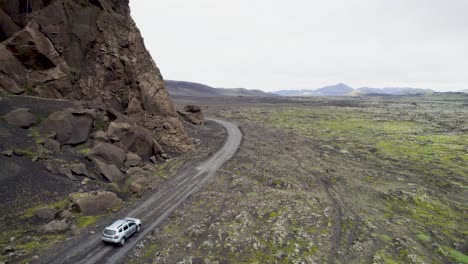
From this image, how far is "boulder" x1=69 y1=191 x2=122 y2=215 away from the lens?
28953 millimetres

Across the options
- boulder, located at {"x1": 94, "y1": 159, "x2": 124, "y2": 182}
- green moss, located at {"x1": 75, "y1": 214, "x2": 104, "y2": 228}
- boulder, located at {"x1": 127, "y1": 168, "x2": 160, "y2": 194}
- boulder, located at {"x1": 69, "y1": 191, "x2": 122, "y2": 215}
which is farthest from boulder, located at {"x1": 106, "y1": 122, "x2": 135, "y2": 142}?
green moss, located at {"x1": 75, "y1": 214, "x2": 104, "y2": 228}

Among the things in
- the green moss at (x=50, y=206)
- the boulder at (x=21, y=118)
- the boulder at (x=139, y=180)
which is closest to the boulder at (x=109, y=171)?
the boulder at (x=139, y=180)

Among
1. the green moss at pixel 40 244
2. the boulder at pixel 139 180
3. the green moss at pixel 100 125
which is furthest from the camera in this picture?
the green moss at pixel 100 125

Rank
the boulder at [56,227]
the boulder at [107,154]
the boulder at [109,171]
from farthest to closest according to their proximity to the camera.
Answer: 1. the boulder at [107,154]
2. the boulder at [109,171]
3. the boulder at [56,227]

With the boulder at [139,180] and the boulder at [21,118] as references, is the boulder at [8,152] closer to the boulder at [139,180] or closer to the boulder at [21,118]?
the boulder at [21,118]

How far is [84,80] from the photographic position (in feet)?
155

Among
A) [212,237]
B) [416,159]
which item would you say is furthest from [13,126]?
[416,159]

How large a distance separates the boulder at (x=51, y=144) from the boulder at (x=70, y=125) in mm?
1356

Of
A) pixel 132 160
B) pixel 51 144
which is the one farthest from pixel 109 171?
pixel 51 144

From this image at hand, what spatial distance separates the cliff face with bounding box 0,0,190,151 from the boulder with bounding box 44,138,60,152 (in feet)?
35.7

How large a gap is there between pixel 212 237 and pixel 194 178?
16447 mm

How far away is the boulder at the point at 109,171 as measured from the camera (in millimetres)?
35656

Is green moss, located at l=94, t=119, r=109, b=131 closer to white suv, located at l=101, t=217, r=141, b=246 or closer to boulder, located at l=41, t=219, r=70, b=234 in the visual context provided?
boulder, located at l=41, t=219, r=70, b=234

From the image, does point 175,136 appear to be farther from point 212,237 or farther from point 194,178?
point 212,237
